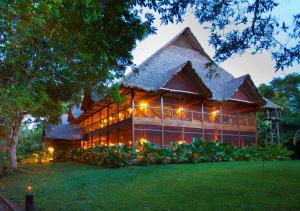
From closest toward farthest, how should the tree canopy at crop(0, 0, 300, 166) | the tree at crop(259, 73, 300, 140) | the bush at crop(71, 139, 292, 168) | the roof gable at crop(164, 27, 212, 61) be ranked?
the tree canopy at crop(0, 0, 300, 166) → the bush at crop(71, 139, 292, 168) → the tree at crop(259, 73, 300, 140) → the roof gable at crop(164, 27, 212, 61)

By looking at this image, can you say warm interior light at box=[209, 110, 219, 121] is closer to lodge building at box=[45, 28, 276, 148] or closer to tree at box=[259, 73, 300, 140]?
lodge building at box=[45, 28, 276, 148]

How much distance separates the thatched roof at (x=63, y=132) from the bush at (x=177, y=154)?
12004 mm

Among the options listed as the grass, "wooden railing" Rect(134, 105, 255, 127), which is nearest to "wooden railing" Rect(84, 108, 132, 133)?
"wooden railing" Rect(134, 105, 255, 127)

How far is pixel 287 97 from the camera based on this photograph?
28047mm

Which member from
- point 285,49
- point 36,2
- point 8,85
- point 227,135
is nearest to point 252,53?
point 285,49

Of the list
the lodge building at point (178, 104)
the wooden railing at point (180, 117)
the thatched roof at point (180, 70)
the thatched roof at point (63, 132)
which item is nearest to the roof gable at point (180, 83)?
the lodge building at point (178, 104)

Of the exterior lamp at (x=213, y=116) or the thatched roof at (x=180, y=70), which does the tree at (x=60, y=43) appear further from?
the exterior lamp at (x=213, y=116)

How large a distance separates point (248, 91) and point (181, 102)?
17.6 feet

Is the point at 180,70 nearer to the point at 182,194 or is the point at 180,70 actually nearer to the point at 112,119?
the point at 112,119

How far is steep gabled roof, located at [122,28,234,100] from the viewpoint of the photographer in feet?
57.0

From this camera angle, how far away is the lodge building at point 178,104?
17.9 m

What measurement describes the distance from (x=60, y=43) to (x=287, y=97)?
2573 cm

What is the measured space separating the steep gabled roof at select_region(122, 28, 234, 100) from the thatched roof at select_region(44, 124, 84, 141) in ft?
41.4

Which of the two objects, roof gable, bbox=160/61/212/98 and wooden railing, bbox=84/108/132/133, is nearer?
roof gable, bbox=160/61/212/98
